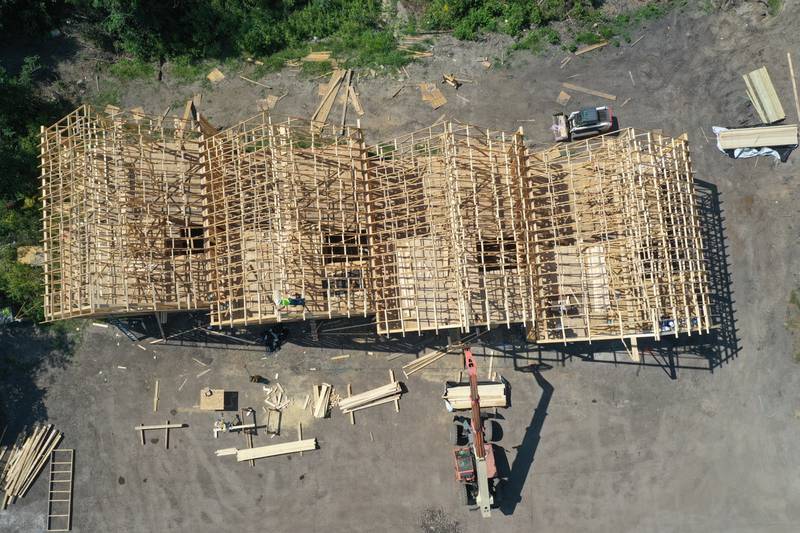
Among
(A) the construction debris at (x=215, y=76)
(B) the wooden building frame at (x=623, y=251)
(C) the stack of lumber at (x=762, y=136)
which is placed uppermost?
(A) the construction debris at (x=215, y=76)

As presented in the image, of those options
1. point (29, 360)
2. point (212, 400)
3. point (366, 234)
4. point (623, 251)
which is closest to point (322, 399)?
point (212, 400)

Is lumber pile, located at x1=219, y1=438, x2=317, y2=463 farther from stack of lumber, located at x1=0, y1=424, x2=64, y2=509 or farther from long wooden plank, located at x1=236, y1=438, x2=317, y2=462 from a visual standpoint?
stack of lumber, located at x1=0, y1=424, x2=64, y2=509

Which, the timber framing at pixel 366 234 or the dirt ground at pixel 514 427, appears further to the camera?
the dirt ground at pixel 514 427

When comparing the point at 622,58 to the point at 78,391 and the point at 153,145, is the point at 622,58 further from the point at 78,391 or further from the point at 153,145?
the point at 78,391

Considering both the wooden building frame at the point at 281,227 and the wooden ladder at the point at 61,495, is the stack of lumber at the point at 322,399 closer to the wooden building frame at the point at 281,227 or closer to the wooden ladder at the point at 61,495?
the wooden building frame at the point at 281,227

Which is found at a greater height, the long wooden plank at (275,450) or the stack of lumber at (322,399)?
the stack of lumber at (322,399)

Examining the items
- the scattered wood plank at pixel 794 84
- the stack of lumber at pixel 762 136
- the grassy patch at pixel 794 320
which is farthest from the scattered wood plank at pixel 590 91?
the grassy patch at pixel 794 320

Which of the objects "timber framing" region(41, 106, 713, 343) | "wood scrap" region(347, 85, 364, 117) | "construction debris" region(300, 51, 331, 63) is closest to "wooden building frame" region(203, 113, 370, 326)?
"timber framing" region(41, 106, 713, 343)
